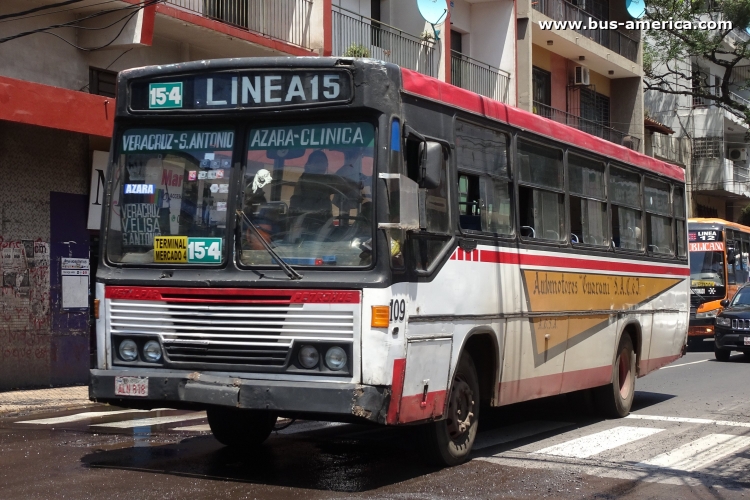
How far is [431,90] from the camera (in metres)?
8.01

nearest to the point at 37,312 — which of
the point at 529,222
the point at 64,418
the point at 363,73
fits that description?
the point at 64,418

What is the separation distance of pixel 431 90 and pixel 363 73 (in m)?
0.88

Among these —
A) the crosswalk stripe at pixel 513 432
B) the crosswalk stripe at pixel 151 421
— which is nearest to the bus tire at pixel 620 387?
the crosswalk stripe at pixel 513 432

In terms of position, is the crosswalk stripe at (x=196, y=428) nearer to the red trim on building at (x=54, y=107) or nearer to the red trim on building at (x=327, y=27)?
the red trim on building at (x=54, y=107)

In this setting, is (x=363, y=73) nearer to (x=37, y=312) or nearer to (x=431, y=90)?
(x=431, y=90)

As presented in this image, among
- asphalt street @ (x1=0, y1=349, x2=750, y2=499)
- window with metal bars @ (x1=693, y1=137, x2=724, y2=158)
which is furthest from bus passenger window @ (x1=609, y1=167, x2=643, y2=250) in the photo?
window with metal bars @ (x1=693, y1=137, x2=724, y2=158)

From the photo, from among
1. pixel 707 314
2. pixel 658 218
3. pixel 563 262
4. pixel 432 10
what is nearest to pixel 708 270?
pixel 707 314

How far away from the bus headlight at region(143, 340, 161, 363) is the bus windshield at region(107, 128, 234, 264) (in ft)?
2.01

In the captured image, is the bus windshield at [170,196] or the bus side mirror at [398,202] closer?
the bus side mirror at [398,202]

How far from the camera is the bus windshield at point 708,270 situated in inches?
1097

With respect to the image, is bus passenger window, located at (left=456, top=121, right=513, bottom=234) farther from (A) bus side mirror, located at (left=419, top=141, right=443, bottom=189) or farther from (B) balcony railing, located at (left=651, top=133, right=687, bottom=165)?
(B) balcony railing, located at (left=651, top=133, right=687, bottom=165)

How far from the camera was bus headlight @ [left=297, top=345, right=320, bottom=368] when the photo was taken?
7203 millimetres

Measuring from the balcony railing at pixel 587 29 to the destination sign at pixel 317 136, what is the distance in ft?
73.3

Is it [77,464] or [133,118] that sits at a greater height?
[133,118]
